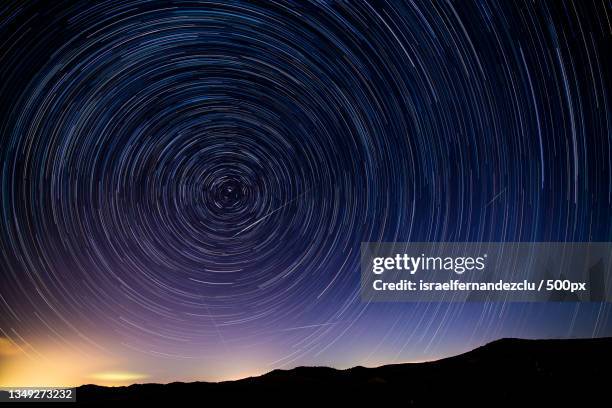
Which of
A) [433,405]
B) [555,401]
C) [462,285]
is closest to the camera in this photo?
[462,285]

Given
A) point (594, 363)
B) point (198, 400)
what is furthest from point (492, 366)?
point (198, 400)

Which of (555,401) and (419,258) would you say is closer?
(419,258)

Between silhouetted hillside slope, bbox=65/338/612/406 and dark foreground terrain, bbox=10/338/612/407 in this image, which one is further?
silhouetted hillside slope, bbox=65/338/612/406

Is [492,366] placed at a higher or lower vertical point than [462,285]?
lower

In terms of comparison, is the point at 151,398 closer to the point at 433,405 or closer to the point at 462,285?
the point at 433,405

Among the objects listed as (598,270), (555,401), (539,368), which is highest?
(598,270)

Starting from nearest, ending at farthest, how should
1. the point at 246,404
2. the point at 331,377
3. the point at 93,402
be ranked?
the point at 246,404
the point at 93,402
the point at 331,377
